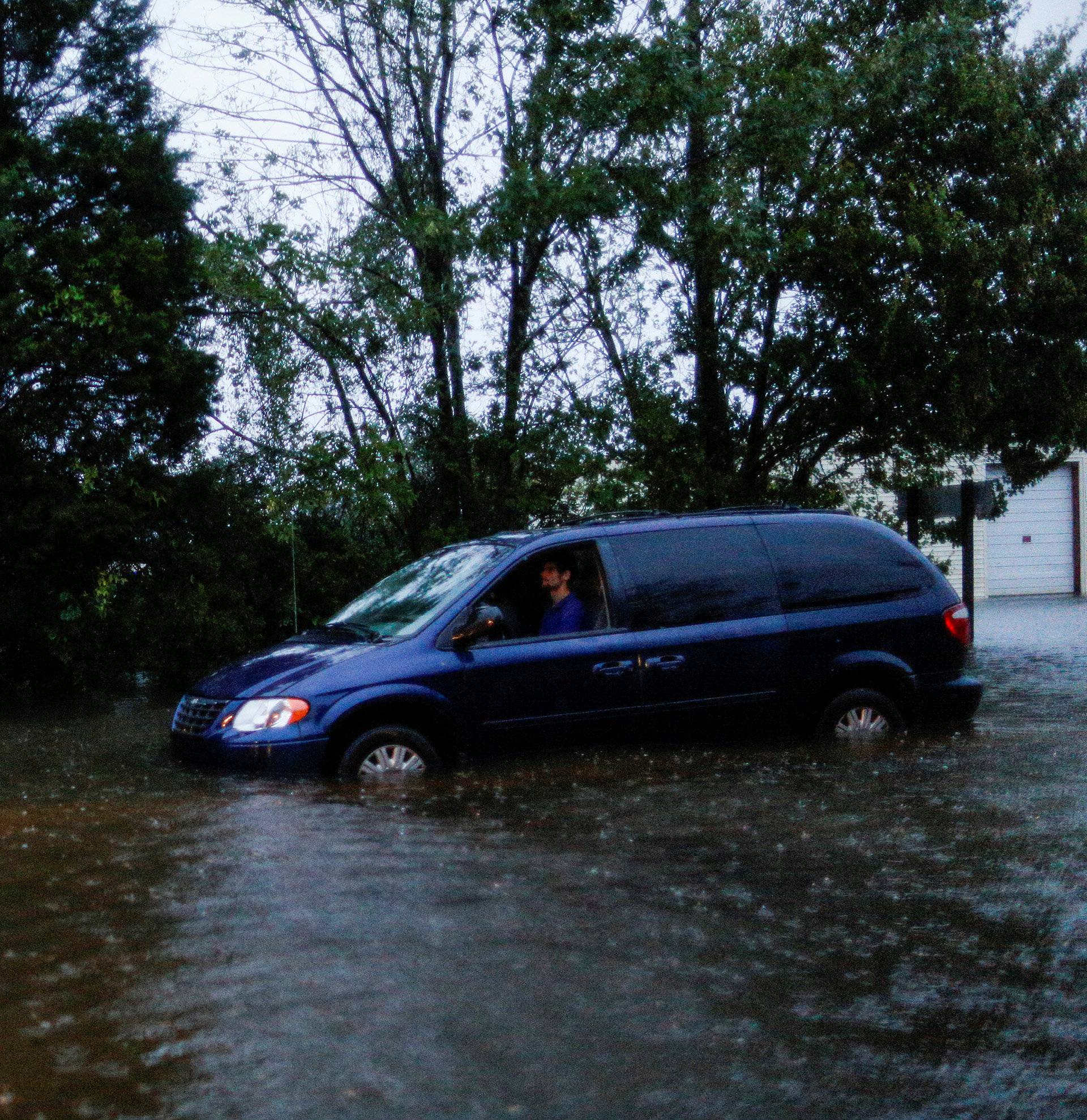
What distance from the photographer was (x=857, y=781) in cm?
820

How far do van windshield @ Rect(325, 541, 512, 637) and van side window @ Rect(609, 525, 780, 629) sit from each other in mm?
805

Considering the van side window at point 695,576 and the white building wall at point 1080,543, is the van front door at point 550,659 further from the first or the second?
the white building wall at point 1080,543

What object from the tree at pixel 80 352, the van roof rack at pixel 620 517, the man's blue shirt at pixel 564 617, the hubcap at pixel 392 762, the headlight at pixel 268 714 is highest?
the tree at pixel 80 352

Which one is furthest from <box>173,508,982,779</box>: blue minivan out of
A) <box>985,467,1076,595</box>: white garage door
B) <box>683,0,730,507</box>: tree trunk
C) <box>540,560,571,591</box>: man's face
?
<box>985,467,1076,595</box>: white garage door

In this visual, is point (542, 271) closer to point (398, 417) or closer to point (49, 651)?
point (398, 417)

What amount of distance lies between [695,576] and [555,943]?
4.58m

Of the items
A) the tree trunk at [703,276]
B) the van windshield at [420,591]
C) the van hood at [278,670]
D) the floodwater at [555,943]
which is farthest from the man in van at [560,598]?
the tree trunk at [703,276]

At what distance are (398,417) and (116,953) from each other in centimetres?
1020

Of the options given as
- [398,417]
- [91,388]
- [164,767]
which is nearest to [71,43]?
[91,388]

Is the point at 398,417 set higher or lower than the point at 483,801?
higher

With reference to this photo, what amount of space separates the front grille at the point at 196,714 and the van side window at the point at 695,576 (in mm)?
2457

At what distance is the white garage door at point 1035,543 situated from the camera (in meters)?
31.7

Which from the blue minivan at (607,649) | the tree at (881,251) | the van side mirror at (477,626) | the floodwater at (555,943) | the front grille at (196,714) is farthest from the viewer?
the tree at (881,251)

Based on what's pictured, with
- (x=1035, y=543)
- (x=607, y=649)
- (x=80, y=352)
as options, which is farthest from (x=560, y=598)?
(x=1035, y=543)
